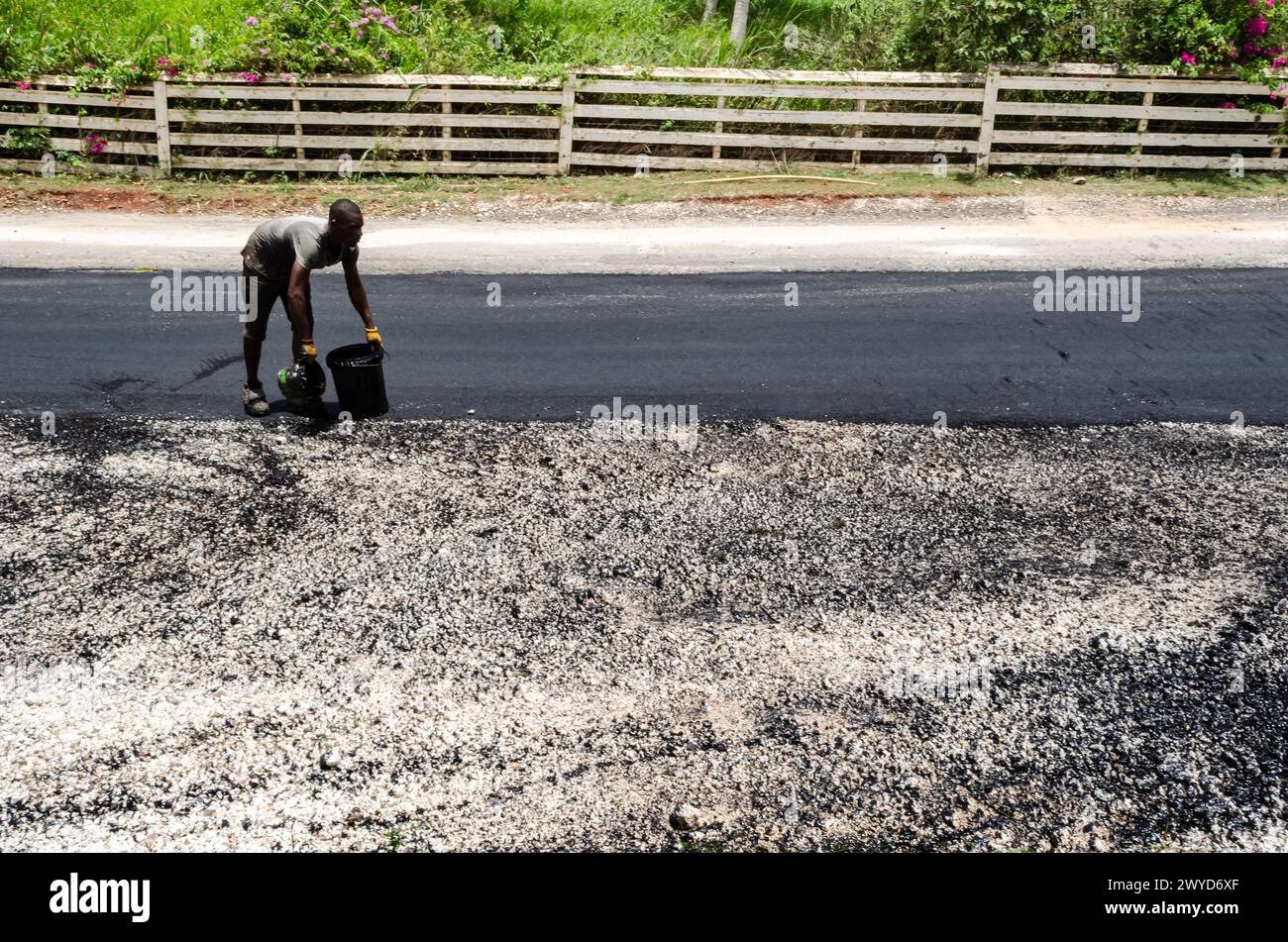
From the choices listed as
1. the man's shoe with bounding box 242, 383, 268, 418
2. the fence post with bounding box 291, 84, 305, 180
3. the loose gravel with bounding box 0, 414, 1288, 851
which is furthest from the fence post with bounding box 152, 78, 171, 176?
the man's shoe with bounding box 242, 383, 268, 418

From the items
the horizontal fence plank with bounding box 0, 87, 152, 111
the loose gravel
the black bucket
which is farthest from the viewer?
the horizontal fence plank with bounding box 0, 87, 152, 111

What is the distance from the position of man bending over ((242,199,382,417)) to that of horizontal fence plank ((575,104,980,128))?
8.26 m

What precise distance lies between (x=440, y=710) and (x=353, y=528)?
191 centimetres

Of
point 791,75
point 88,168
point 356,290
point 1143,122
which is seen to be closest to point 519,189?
point 791,75

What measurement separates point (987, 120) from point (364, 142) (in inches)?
361

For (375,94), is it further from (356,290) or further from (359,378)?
(359,378)

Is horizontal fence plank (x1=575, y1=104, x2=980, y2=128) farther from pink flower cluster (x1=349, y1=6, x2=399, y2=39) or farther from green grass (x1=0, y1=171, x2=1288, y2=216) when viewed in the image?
pink flower cluster (x1=349, y1=6, x2=399, y2=39)

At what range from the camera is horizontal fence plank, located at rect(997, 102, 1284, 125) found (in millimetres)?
14680

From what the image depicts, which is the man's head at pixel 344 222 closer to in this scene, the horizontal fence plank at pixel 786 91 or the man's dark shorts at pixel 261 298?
the man's dark shorts at pixel 261 298
